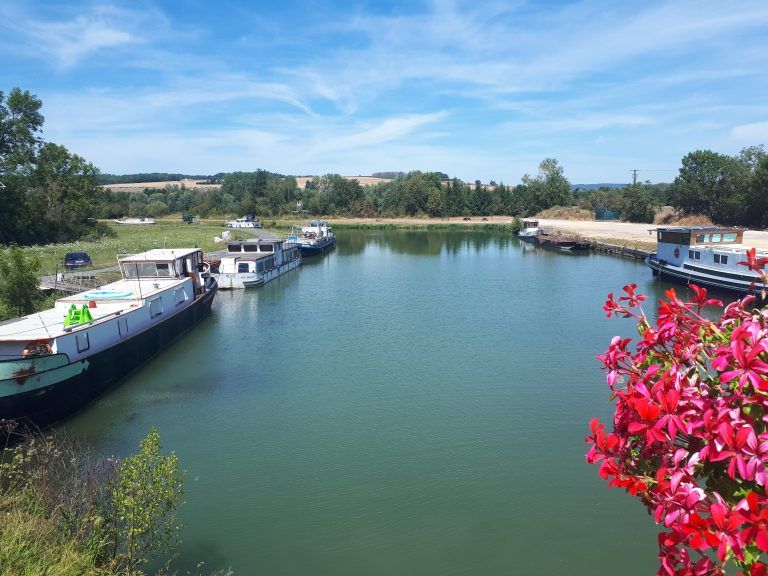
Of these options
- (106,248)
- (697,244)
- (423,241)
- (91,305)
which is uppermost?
(697,244)

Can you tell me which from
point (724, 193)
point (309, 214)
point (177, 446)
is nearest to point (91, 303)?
point (177, 446)

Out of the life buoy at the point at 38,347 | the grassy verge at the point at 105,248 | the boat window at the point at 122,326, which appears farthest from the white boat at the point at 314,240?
the life buoy at the point at 38,347

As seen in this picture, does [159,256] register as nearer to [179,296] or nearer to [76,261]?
[179,296]

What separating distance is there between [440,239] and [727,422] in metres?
73.4

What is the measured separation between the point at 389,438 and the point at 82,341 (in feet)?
31.2

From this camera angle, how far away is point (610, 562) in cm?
1009

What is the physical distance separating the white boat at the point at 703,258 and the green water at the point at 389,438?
768 cm

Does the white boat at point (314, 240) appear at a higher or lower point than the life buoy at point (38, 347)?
higher

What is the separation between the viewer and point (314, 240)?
189 ft

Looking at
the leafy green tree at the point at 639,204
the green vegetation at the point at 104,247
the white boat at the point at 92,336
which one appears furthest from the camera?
the leafy green tree at the point at 639,204

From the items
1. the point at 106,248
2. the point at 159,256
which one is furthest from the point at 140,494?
the point at 106,248

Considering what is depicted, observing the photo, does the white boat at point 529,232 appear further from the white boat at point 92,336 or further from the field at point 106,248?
the white boat at point 92,336

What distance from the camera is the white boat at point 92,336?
47.1ft

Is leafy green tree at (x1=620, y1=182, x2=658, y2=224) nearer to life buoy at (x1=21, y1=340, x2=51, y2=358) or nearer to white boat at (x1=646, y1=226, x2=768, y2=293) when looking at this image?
white boat at (x1=646, y1=226, x2=768, y2=293)
